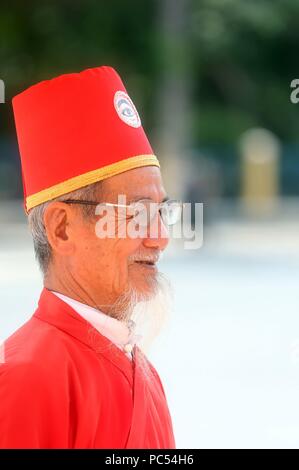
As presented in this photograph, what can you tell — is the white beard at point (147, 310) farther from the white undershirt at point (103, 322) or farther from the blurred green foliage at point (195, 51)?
the blurred green foliage at point (195, 51)

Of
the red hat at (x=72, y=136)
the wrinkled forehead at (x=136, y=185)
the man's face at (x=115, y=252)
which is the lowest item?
the man's face at (x=115, y=252)

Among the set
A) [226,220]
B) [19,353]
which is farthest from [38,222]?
[226,220]

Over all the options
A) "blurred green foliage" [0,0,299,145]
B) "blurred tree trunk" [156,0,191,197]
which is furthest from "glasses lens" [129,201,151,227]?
"blurred green foliage" [0,0,299,145]

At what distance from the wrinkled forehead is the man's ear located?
8 cm

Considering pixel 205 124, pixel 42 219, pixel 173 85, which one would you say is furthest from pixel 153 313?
pixel 205 124

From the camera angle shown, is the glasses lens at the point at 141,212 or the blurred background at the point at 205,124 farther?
the blurred background at the point at 205,124

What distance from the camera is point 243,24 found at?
68.4 feet

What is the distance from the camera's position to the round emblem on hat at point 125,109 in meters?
1.89

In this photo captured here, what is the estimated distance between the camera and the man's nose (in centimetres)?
185

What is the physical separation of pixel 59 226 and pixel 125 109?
0.88 feet

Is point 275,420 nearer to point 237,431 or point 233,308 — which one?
point 237,431

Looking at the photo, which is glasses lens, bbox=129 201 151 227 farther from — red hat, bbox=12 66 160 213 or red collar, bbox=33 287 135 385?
red collar, bbox=33 287 135 385

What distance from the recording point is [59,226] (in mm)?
1832

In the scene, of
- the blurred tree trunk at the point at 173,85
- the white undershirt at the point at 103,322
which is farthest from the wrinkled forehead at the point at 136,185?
the blurred tree trunk at the point at 173,85
